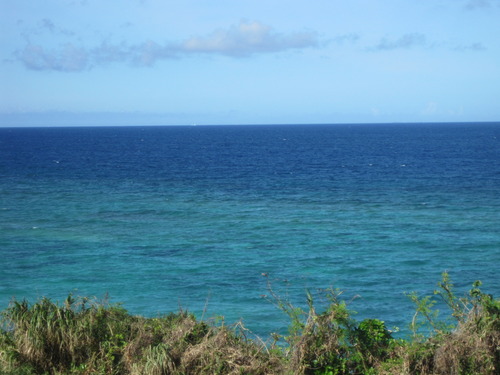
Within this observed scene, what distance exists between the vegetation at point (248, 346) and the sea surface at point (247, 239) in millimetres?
737

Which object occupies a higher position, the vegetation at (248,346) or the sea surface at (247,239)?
the vegetation at (248,346)

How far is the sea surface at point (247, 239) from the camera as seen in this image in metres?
26.4

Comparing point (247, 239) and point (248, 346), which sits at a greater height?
point (248, 346)

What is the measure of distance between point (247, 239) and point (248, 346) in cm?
2557

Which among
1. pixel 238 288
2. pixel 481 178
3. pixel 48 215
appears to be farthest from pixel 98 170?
pixel 238 288

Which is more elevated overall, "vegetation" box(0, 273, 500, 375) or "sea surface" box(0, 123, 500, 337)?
"vegetation" box(0, 273, 500, 375)

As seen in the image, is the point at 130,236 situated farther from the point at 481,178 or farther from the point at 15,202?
the point at 481,178

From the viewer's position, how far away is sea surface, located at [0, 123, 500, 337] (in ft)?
86.5

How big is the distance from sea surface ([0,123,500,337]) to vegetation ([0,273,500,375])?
74 cm

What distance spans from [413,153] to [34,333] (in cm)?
9736

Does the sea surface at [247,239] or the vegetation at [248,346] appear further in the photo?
the sea surface at [247,239]

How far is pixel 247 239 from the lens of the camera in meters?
36.5

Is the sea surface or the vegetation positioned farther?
the sea surface

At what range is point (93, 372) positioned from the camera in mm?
10641
